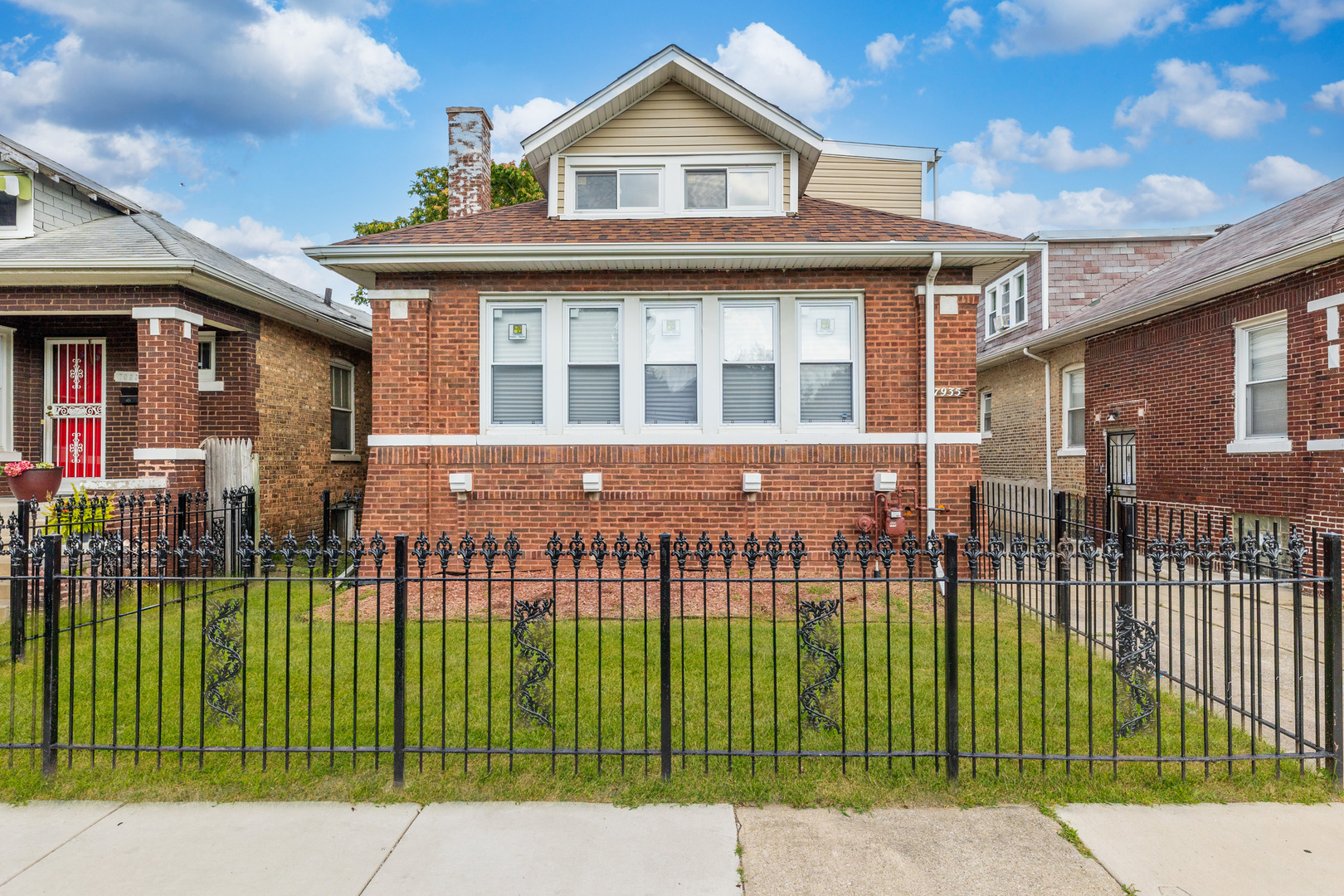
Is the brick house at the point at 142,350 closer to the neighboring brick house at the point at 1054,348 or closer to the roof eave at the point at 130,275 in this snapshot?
the roof eave at the point at 130,275

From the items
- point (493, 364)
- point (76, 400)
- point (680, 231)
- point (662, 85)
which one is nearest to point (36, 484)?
point (76, 400)

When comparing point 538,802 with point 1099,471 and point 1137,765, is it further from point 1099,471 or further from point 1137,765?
point 1099,471

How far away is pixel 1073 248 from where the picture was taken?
1652 centimetres

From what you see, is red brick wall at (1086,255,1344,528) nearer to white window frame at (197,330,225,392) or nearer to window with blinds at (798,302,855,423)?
window with blinds at (798,302,855,423)

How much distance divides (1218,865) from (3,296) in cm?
1367

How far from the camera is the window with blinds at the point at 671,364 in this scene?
9680 mm

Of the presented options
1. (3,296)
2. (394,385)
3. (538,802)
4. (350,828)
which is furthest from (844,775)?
(3,296)

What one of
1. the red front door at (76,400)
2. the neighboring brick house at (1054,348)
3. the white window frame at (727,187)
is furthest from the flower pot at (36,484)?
the neighboring brick house at (1054,348)

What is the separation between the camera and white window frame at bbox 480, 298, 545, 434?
9.60 metres

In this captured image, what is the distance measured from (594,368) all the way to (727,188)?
3262mm

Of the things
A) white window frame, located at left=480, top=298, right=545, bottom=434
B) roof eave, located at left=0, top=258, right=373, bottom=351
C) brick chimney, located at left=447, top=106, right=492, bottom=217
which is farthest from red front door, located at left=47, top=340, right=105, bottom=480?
white window frame, located at left=480, top=298, right=545, bottom=434

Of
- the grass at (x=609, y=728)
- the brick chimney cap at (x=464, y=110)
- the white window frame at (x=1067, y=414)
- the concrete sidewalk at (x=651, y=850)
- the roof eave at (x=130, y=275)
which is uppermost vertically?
the brick chimney cap at (x=464, y=110)

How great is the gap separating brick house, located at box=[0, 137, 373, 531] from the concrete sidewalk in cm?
721

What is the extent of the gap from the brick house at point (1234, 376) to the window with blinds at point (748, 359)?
615cm
